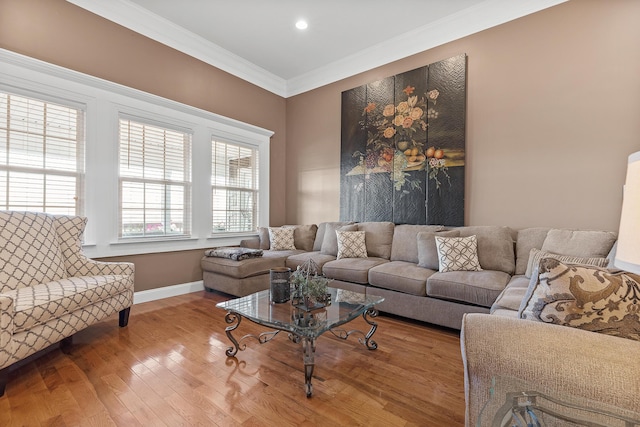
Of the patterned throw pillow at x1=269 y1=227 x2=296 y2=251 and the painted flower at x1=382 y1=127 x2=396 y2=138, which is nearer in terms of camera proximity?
the painted flower at x1=382 y1=127 x2=396 y2=138

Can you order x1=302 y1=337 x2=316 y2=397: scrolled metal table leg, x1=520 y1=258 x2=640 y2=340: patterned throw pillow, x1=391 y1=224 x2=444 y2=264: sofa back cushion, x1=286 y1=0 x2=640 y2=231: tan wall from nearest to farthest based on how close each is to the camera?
x1=520 y1=258 x2=640 y2=340: patterned throw pillow → x1=302 y1=337 x2=316 y2=397: scrolled metal table leg → x1=286 y1=0 x2=640 y2=231: tan wall → x1=391 y1=224 x2=444 y2=264: sofa back cushion

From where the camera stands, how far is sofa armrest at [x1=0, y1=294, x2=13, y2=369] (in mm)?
1627

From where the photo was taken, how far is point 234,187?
463cm

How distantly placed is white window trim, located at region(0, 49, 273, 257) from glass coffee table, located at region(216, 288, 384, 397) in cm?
197

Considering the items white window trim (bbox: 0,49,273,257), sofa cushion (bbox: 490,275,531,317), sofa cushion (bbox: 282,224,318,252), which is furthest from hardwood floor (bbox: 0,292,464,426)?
sofa cushion (bbox: 282,224,318,252)

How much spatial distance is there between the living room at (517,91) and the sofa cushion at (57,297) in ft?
3.37

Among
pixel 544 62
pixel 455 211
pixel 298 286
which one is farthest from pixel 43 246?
pixel 544 62

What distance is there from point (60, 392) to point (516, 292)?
3.04m

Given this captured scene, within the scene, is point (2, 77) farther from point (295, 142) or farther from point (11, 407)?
point (295, 142)

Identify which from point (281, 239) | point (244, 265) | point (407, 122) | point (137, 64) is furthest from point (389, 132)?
point (137, 64)

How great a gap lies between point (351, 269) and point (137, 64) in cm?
350

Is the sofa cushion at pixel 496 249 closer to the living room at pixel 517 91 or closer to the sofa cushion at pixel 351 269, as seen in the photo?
the living room at pixel 517 91

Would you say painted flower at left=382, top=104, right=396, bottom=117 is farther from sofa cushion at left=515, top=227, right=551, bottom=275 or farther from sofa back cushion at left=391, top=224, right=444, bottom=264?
sofa cushion at left=515, top=227, right=551, bottom=275

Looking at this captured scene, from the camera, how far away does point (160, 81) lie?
3688 millimetres
